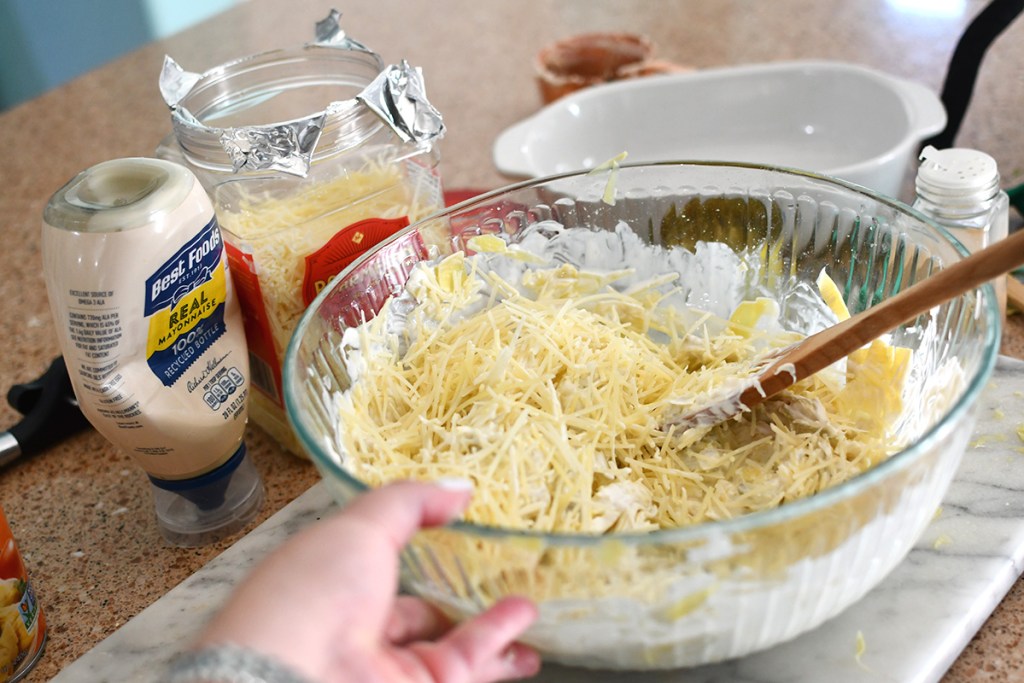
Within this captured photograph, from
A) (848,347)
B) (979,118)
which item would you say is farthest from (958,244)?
(979,118)

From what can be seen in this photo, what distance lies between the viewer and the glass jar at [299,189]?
75cm

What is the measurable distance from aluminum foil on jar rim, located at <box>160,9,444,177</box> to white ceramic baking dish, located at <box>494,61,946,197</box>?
446 mm

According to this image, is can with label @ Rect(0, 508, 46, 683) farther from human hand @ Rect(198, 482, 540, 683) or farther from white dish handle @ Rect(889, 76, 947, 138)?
white dish handle @ Rect(889, 76, 947, 138)

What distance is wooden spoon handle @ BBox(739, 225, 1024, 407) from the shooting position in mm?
579

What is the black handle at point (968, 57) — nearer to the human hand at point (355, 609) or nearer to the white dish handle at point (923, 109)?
the white dish handle at point (923, 109)

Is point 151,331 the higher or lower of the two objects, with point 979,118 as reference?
higher

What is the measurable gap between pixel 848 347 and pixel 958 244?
0.12 m

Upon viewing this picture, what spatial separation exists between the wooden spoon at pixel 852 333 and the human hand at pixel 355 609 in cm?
26

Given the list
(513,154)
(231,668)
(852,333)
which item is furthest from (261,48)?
(231,668)

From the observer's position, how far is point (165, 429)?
745mm

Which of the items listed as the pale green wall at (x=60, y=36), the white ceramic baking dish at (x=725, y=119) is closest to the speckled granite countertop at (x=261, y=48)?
the white ceramic baking dish at (x=725, y=119)

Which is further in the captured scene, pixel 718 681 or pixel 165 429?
pixel 165 429

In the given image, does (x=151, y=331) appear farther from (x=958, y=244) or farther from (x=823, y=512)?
(x=958, y=244)

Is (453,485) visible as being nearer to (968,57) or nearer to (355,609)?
(355,609)
